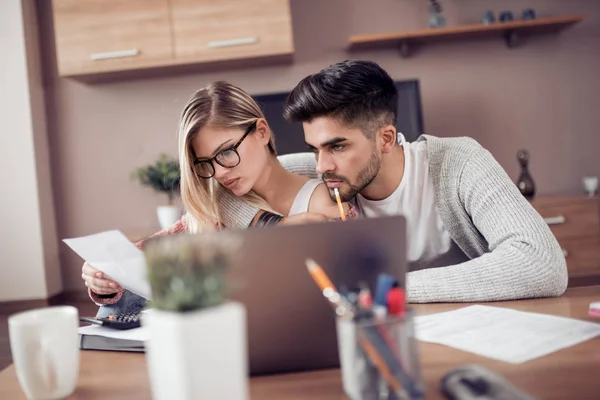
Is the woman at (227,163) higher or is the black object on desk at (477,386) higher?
the woman at (227,163)

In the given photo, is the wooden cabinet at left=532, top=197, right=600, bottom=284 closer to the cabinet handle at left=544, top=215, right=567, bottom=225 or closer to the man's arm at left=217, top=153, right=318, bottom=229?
the cabinet handle at left=544, top=215, right=567, bottom=225

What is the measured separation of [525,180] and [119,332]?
267 cm

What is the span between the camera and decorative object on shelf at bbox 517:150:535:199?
301 cm

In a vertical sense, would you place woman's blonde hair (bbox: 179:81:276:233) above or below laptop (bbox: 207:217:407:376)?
above

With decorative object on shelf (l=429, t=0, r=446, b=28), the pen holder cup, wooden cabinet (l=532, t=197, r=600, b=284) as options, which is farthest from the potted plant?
decorative object on shelf (l=429, t=0, r=446, b=28)

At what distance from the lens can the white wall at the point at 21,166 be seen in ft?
10.8

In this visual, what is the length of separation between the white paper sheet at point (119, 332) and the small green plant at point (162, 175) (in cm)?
220

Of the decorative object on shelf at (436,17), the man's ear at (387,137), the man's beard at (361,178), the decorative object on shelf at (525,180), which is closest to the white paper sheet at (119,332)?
the man's beard at (361,178)

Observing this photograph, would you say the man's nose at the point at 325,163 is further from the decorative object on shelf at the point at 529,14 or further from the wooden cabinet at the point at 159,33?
the decorative object on shelf at the point at 529,14

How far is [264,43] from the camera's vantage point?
2922 millimetres

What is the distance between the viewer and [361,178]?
4.97 feet

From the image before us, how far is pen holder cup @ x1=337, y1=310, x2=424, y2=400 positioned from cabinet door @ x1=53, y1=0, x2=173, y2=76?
272 cm

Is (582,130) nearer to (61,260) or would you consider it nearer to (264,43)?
(264,43)

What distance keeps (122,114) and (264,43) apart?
43.3 inches
